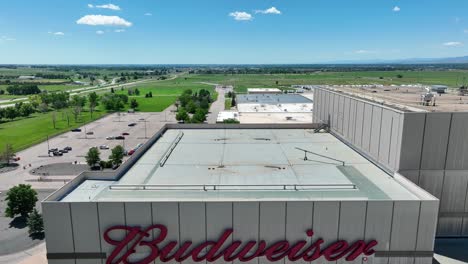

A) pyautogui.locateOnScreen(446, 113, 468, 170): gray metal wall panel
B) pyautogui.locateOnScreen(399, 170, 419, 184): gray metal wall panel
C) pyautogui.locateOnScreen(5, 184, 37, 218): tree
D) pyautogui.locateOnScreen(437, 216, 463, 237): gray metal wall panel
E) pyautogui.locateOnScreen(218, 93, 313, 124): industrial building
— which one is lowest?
pyautogui.locateOnScreen(5, 184, 37, 218): tree

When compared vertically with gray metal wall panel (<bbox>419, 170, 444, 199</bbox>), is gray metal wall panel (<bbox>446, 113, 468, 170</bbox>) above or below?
above

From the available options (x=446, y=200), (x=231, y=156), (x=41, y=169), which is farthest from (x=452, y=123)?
(x=41, y=169)

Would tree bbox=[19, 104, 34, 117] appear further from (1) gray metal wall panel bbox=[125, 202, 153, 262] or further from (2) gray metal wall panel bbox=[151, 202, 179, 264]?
(2) gray metal wall panel bbox=[151, 202, 179, 264]

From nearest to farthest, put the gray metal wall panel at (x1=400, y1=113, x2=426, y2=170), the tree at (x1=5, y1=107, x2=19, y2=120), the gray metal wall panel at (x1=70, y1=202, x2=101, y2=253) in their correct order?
the gray metal wall panel at (x1=70, y1=202, x2=101, y2=253)
the gray metal wall panel at (x1=400, y1=113, x2=426, y2=170)
the tree at (x1=5, y1=107, x2=19, y2=120)

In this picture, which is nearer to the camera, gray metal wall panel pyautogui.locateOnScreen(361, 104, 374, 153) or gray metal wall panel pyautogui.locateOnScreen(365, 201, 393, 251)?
gray metal wall panel pyautogui.locateOnScreen(365, 201, 393, 251)

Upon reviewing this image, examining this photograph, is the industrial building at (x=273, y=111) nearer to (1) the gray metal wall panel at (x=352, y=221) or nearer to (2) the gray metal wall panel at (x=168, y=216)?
(1) the gray metal wall panel at (x=352, y=221)

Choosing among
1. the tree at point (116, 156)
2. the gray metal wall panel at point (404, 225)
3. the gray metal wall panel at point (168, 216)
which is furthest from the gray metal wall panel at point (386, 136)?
the tree at point (116, 156)

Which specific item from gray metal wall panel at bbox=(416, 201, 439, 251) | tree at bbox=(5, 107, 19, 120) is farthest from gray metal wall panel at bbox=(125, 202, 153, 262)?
tree at bbox=(5, 107, 19, 120)
